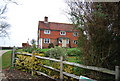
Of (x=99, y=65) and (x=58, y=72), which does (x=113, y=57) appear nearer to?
(x=99, y=65)

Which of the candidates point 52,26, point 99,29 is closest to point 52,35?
point 52,26

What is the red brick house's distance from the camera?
79.0ft

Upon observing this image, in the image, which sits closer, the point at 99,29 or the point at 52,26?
the point at 99,29

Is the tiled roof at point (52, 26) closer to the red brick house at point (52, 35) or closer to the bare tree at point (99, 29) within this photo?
the red brick house at point (52, 35)

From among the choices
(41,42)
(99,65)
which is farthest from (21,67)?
(41,42)

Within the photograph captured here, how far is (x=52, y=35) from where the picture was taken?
25188 mm

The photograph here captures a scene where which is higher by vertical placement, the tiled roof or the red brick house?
the tiled roof

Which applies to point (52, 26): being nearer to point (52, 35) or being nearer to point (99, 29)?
point (52, 35)

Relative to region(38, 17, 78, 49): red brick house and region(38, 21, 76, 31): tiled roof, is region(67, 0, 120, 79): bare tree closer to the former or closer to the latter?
region(38, 17, 78, 49): red brick house

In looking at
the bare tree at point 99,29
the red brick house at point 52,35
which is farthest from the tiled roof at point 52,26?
the bare tree at point 99,29

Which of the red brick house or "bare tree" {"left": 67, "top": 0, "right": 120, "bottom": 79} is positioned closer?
"bare tree" {"left": 67, "top": 0, "right": 120, "bottom": 79}

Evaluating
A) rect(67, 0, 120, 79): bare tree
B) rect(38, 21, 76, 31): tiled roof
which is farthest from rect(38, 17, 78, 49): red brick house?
rect(67, 0, 120, 79): bare tree

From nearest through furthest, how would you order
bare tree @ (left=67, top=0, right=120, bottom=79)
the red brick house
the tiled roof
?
bare tree @ (left=67, top=0, right=120, bottom=79), the red brick house, the tiled roof

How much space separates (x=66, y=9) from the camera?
9.99 ft
